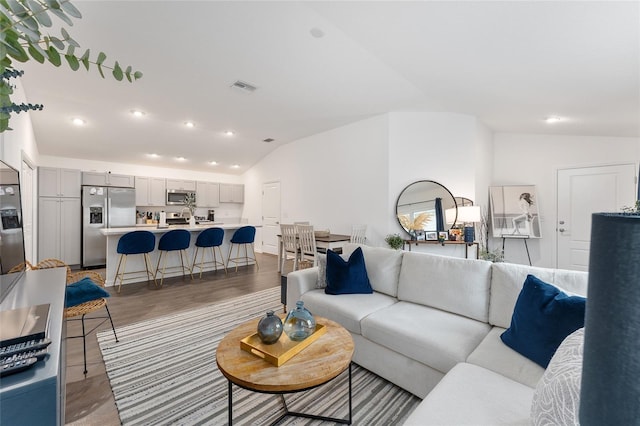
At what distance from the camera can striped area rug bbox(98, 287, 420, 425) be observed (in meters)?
1.73

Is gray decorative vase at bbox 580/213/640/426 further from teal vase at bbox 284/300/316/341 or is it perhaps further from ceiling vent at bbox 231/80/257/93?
ceiling vent at bbox 231/80/257/93

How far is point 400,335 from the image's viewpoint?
1882 mm

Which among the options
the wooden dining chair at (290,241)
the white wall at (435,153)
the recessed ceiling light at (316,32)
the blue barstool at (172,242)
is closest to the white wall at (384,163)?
the white wall at (435,153)

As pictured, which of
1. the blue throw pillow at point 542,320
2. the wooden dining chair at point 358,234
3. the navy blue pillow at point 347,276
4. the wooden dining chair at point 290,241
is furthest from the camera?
the wooden dining chair at point 358,234

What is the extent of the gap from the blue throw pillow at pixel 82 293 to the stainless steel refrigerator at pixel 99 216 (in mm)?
4097

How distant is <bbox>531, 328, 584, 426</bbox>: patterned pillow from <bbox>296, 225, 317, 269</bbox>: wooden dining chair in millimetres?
3509

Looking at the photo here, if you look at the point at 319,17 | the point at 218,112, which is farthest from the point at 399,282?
the point at 218,112

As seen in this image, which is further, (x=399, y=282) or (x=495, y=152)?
(x=495, y=152)

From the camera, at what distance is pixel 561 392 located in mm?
881

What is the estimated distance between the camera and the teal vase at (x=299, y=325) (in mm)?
1640

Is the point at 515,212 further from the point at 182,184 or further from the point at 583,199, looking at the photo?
the point at 182,184

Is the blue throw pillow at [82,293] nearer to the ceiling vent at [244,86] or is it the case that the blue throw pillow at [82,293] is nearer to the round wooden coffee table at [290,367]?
the round wooden coffee table at [290,367]

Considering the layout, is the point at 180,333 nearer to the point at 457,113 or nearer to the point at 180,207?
the point at 457,113

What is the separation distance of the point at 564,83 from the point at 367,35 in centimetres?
214
